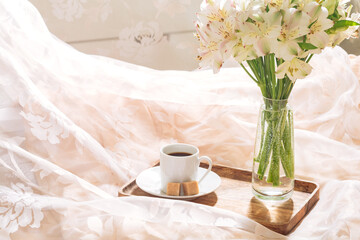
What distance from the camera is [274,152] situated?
3.63 feet

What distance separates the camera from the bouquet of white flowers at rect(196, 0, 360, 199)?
0.94 m

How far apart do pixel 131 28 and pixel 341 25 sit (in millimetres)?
1428

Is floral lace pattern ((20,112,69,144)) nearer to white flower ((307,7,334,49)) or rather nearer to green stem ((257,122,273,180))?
green stem ((257,122,273,180))

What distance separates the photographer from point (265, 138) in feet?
3.63

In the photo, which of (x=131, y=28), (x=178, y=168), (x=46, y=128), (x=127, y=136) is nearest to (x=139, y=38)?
(x=131, y=28)

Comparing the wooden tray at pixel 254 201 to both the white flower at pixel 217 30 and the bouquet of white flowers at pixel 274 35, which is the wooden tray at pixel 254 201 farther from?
the white flower at pixel 217 30

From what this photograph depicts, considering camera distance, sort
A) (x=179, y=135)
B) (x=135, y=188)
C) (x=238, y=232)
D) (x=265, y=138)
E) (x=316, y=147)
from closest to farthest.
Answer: (x=238, y=232) < (x=265, y=138) < (x=135, y=188) < (x=316, y=147) < (x=179, y=135)

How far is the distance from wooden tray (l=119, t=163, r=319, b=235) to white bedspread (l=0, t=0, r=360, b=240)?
3cm

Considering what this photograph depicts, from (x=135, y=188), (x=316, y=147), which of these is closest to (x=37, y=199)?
→ (x=135, y=188)

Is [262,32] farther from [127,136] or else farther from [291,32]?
[127,136]

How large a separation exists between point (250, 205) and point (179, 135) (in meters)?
0.41

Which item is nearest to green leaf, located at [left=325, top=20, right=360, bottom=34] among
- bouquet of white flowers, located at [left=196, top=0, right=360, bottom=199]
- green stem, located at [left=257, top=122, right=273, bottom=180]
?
bouquet of white flowers, located at [left=196, top=0, right=360, bottom=199]

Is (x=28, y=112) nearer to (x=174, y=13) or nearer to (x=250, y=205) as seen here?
(x=250, y=205)

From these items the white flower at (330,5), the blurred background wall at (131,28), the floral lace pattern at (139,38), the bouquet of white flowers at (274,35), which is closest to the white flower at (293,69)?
the bouquet of white flowers at (274,35)
